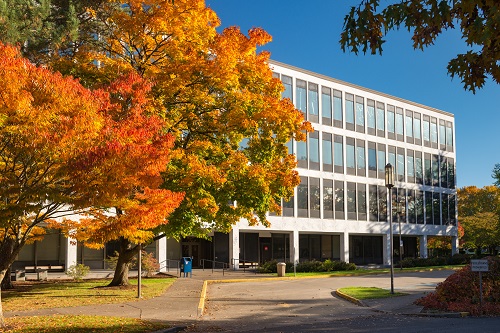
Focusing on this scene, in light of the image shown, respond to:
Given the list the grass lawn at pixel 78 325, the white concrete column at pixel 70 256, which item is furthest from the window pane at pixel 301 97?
the grass lawn at pixel 78 325

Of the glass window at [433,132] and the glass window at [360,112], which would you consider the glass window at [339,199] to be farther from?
the glass window at [433,132]

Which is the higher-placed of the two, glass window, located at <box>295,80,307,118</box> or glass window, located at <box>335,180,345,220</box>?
glass window, located at <box>295,80,307,118</box>

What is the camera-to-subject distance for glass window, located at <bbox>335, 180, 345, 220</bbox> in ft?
176

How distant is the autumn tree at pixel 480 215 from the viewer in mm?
64562

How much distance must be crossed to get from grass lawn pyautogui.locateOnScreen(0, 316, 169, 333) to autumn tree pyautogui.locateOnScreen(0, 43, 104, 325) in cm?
85

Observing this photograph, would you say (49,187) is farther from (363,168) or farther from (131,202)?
(363,168)

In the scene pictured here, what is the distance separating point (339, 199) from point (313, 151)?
18.3 feet

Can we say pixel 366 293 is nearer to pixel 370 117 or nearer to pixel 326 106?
pixel 326 106

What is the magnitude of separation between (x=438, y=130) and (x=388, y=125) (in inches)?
352

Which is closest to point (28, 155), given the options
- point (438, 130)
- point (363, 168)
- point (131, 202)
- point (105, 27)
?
point (131, 202)

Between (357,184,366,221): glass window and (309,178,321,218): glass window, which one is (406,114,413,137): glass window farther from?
(309,178,321,218): glass window

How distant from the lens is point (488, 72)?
6566mm

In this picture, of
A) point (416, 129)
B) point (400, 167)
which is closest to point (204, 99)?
point (400, 167)

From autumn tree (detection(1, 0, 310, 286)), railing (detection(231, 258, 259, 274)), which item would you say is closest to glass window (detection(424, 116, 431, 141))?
railing (detection(231, 258, 259, 274))
